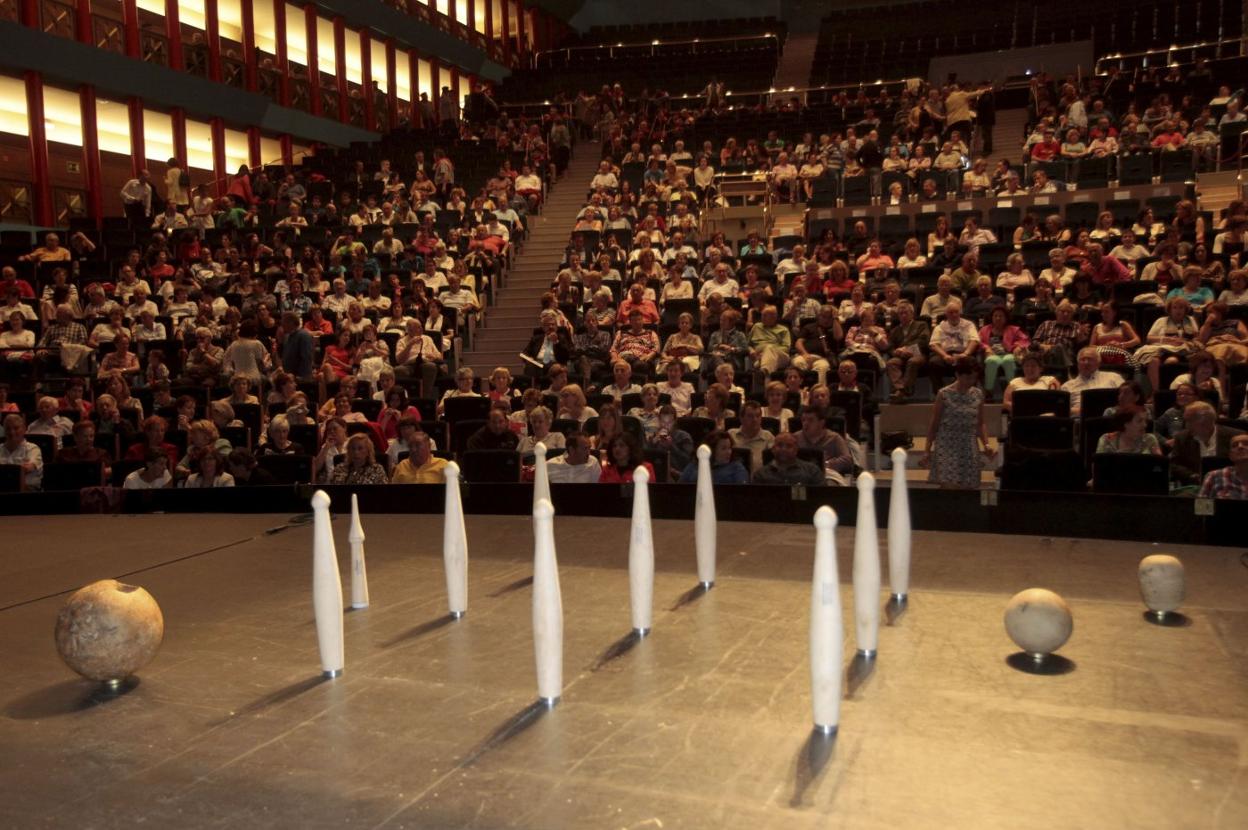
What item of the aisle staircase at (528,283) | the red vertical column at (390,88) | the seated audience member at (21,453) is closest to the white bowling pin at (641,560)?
the seated audience member at (21,453)

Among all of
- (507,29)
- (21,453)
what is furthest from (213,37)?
(21,453)

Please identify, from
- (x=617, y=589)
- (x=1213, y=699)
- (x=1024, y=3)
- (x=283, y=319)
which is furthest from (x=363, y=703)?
(x=1024, y=3)

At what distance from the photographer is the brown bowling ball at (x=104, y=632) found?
4.06 metres

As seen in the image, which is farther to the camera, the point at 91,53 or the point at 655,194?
the point at 91,53

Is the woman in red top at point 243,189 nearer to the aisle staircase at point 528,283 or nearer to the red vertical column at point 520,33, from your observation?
the aisle staircase at point 528,283

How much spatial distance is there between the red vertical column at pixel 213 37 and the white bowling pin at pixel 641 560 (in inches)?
951

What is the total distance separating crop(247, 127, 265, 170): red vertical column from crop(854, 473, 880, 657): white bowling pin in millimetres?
25376

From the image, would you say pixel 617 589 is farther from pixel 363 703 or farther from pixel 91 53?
pixel 91 53

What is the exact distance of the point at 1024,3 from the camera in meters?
35.0

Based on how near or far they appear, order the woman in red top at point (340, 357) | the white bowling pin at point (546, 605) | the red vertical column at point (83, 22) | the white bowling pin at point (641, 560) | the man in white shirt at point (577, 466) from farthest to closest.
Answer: the red vertical column at point (83, 22) < the woman in red top at point (340, 357) < the man in white shirt at point (577, 466) < the white bowling pin at point (641, 560) < the white bowling pin at point (546, 605)

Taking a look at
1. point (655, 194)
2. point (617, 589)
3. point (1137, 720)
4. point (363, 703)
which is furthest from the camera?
point (655, 194)

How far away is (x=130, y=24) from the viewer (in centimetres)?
2269

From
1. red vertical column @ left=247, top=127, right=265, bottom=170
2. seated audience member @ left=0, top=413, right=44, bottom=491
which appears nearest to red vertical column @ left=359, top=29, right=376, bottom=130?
red vertical column @ left=247, top=127, right=265, bottom=170

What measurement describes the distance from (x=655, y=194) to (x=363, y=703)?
53.1 ft
